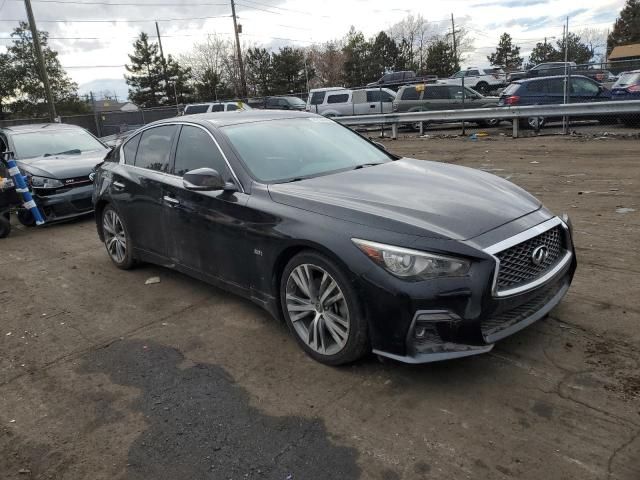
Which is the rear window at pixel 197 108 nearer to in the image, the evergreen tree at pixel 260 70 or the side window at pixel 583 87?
the side window at pixel 583 87

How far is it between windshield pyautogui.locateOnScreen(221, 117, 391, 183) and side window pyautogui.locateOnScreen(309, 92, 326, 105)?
18754 mm

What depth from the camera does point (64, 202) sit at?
8.70 m

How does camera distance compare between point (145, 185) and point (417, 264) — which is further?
point (145, 185)

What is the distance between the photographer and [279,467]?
2678mm

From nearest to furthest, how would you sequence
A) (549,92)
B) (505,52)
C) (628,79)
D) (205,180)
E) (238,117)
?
(205,180) → (238,117) → (628,79) → (549,92) → (505,52)

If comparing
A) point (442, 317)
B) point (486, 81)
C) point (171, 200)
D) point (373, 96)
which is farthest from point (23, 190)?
point (486, 81)

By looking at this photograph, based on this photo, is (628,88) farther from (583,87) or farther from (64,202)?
(64,202)

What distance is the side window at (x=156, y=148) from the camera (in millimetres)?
5008

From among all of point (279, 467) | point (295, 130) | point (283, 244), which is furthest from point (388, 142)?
point (279, 467)

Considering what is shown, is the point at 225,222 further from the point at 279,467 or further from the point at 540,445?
the point at 540,445

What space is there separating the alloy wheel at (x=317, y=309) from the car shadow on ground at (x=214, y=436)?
1.89ft

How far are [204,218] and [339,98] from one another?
1944cm

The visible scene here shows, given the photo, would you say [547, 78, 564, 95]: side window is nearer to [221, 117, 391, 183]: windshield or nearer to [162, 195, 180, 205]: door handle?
[221, 117, 391, 183]: windshield

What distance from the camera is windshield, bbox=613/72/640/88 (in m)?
15.4
